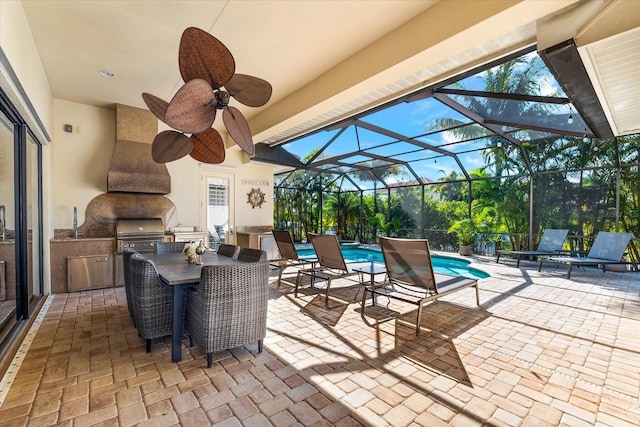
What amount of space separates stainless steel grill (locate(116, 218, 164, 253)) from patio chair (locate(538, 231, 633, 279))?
8.12 meters

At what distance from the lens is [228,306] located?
2.42 meters

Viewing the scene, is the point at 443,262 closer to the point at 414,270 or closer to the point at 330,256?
the point at 330,256

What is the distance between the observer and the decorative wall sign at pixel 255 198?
25.4 ft

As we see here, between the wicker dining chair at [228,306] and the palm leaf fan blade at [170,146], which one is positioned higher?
the palm leaf fan blade at [170,146]

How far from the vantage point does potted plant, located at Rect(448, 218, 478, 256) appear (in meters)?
8.91

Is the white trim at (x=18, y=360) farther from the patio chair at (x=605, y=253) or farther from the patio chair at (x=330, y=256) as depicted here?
the patio chair at (x=605, y=253)

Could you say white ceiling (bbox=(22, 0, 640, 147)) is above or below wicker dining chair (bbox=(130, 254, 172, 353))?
above

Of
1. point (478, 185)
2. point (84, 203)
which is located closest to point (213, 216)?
point (84, 203)

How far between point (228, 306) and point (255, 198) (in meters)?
5.62

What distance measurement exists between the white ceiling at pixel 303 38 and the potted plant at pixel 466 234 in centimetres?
608

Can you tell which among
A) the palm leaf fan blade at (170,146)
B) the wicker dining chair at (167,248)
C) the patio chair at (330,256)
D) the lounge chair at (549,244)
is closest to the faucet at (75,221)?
the wicker dining chair at (167,248)

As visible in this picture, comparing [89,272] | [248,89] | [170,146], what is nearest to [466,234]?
[248,89]

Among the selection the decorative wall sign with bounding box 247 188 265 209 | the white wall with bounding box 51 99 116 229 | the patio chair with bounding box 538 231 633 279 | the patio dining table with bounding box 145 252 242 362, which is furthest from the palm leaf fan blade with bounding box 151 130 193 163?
the patio chair with bounding box 538 231 633 279

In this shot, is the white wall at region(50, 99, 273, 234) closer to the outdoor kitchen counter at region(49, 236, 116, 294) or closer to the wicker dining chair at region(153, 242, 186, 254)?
the outdoor kitchen counter at region(49, 236, 116, 294)
